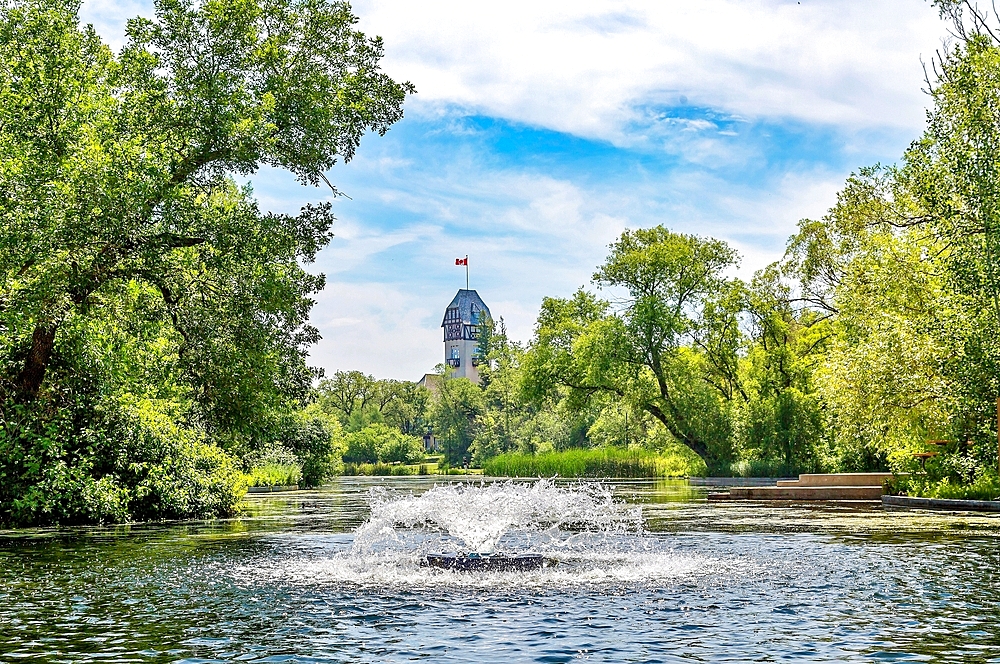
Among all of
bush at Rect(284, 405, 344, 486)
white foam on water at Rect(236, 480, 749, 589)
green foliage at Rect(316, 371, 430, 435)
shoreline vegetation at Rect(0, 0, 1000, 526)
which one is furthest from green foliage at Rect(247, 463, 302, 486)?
green foliage at Rect(316, 371, 430, 435)

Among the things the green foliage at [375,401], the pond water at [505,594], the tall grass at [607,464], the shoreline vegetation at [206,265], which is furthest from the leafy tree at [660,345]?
the green foliage at [375,401]

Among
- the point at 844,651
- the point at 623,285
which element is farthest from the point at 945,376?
the point at 623,285

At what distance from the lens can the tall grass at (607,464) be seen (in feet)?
229

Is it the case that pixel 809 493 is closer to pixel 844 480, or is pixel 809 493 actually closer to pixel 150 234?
pixel 844 480

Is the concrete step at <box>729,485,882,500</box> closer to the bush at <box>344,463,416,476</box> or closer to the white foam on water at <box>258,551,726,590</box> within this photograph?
the white foam on water at <box>258,551,726,590</box>

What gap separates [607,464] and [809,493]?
30514mm

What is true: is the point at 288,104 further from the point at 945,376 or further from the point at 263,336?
the point at 945,376

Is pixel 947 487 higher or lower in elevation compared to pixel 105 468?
lower

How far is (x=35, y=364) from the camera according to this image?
27781mm

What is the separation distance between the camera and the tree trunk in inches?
1090

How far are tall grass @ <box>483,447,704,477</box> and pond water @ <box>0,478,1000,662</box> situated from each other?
44.3m

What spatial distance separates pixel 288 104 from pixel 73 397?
9.94 m

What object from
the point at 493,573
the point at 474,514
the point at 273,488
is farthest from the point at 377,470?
the point at 493,573

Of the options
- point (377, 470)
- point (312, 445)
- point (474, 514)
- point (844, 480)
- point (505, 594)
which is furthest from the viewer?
point (377, 470)
